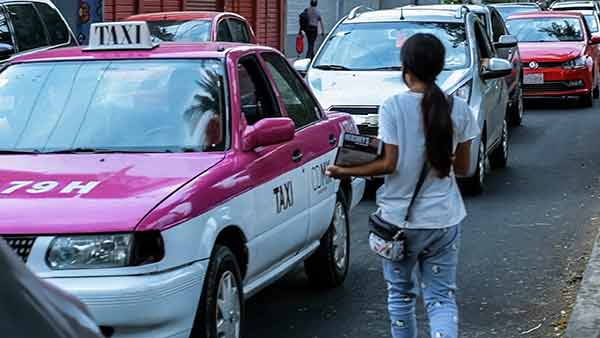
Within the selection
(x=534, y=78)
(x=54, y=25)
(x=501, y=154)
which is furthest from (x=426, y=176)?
(x=534, y=78)

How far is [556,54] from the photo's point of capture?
66.5ft

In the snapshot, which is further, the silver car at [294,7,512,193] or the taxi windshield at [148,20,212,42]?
the taxi windshield at [148,20,212,42]

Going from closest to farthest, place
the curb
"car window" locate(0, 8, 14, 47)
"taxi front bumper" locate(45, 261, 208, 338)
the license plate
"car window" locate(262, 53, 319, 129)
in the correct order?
"taxi front bumper" locate(45, 261, 208, 338) < the curb < "car window" locate(262, 53, 319, 129) < "car window" locate(0, 8, 14, 47) < the license plate

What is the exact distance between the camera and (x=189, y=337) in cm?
547

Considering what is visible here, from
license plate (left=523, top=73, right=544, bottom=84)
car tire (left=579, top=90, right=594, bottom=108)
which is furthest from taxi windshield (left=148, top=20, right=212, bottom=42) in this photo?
car tire (left=579, top=90, right=594, bottom=108)

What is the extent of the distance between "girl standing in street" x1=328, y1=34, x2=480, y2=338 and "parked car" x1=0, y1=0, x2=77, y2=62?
24.0 feet

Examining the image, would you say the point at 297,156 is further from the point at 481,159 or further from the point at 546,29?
the point at 546,29

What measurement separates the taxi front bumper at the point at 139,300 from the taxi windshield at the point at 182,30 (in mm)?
10446

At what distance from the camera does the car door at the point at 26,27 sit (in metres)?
12.6

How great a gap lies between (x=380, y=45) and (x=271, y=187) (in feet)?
20.3

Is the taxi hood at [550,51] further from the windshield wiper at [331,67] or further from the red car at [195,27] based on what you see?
the windshield wiper at [331,67]

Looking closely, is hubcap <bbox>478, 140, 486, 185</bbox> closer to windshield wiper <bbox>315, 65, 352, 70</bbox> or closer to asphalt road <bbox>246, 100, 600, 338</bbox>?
asphalt road <bbox>246, 100, 600, 338</bbox>

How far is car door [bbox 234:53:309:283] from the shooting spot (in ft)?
20.5

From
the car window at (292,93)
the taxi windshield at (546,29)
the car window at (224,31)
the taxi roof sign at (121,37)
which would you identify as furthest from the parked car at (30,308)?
the taxi windshield at (546,29)
